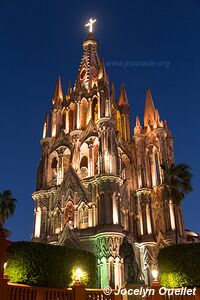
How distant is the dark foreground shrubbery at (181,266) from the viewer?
27.2 m

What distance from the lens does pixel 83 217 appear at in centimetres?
4441

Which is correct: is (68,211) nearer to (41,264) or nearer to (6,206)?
(6,206)

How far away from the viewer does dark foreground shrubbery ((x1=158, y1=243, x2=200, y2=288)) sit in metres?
27.2

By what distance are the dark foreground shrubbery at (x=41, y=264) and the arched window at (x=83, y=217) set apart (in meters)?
9.49

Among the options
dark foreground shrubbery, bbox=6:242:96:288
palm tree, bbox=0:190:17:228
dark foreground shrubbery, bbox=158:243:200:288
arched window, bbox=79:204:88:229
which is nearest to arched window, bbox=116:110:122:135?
arched window, bbox=79:204:88:229

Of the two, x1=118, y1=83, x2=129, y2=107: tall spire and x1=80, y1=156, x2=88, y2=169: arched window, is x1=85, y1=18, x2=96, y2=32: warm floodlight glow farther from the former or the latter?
x1=80, y1=156, x2=88, y2=169: arched window

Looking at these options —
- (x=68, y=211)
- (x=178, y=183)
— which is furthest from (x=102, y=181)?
(x=178, y=183)

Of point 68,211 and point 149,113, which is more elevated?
point 149,113

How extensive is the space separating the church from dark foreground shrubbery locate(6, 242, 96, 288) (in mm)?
7485

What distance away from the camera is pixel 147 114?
56.8 metres

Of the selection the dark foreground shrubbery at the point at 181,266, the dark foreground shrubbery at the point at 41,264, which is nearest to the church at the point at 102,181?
the dark foreground shrubbery at the point at 41,264

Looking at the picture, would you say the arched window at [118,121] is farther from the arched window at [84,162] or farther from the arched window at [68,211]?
the arched window at [68,211]

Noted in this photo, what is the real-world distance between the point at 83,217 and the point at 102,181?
483 cm

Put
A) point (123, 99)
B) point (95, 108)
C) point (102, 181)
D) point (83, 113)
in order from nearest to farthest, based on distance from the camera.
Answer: point (102, 181) < point (83, 113) < point (95, 108) < point (123, 99)
